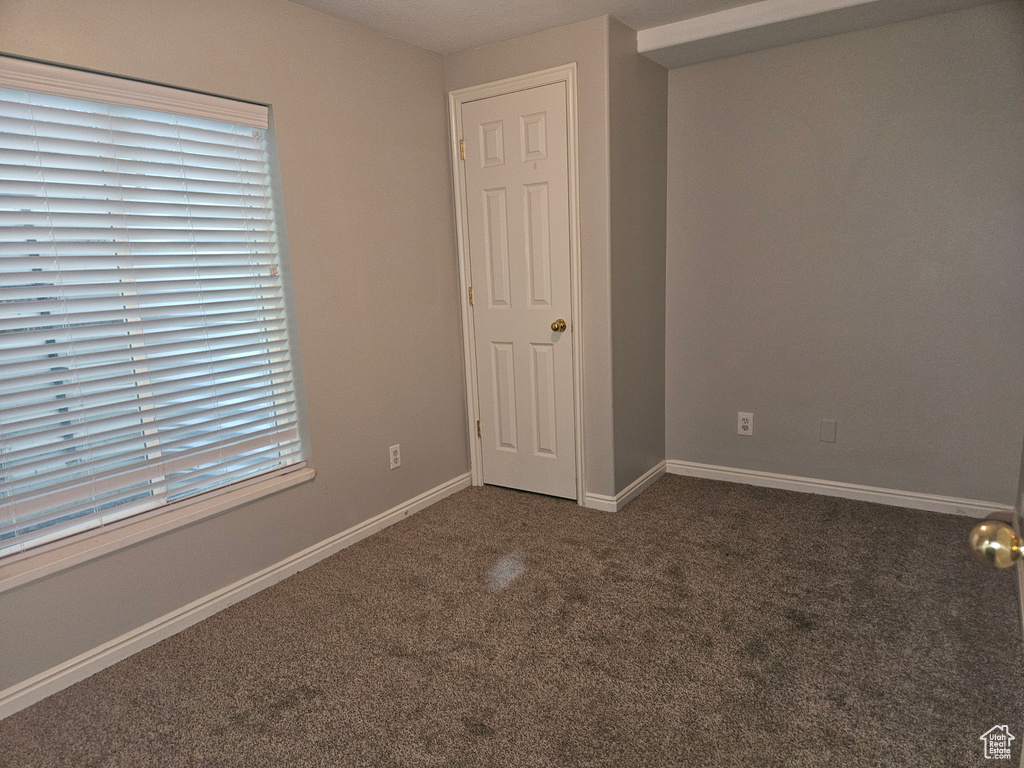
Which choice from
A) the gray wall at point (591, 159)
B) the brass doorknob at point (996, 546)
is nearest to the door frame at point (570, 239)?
the gray wall at point (591, 159)

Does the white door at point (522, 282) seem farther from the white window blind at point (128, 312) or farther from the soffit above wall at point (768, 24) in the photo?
the white window blind at point (128, 312)

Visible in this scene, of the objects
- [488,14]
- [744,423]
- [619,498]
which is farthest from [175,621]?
[744,423]

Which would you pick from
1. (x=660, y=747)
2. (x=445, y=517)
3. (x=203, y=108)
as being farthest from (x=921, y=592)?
(x=203, y=108)

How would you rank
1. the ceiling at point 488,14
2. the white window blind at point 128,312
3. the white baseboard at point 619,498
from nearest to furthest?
the white window blind at point 128,312 → the ceiling at point 488,14 → the white baseboard at point 619,498

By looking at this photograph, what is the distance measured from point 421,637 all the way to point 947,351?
8.39 ft

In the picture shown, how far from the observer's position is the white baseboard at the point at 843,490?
2986 millimetres

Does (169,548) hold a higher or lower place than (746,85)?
lower

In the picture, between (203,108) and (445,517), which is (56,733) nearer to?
(445,517)

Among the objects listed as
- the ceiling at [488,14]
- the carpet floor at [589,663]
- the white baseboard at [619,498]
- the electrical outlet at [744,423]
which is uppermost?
the ceiling at [488,14]

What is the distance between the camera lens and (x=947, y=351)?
115 inches

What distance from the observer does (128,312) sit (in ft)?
7.09

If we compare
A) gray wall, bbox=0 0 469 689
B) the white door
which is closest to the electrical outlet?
the white door

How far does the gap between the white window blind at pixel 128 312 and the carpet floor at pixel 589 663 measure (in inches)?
23.6

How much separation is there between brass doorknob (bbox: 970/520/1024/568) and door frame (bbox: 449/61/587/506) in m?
2.50
